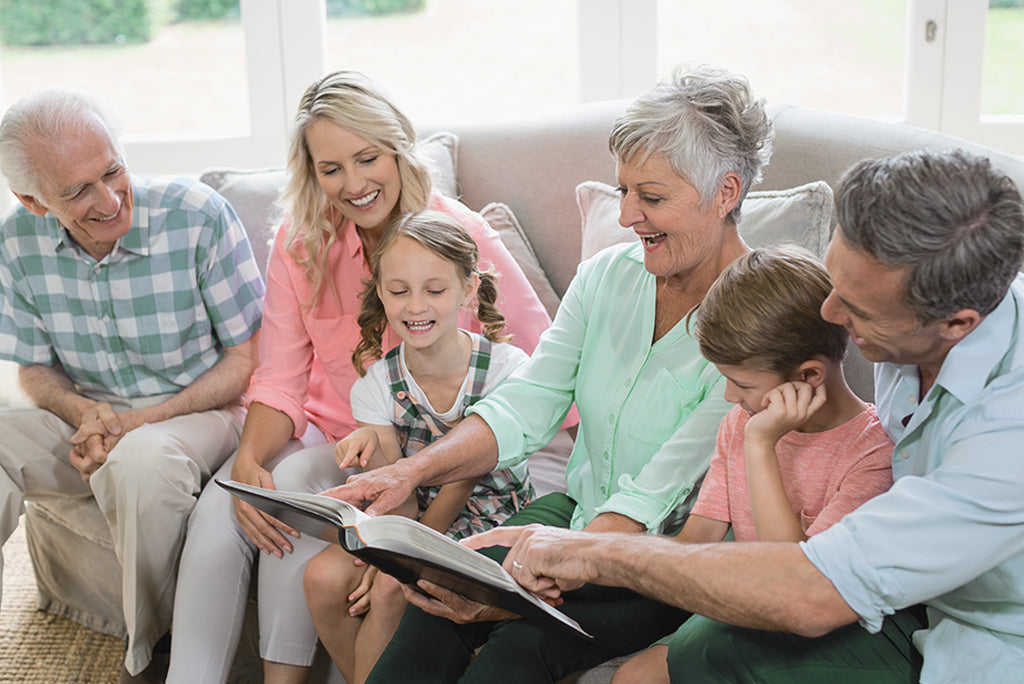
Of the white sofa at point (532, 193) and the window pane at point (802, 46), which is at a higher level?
the window pane at point (802, 46)

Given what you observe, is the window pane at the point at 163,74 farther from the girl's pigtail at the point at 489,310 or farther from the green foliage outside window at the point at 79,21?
the girl's pigtail at the point at 489,310

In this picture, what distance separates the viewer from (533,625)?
56.7 inches

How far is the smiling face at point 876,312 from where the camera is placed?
3.66ft

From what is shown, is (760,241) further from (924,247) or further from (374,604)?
(374,604)

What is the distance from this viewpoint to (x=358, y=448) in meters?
1.77

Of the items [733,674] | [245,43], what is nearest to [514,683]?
[733,674]

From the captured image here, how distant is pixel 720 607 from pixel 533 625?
0.36 meters

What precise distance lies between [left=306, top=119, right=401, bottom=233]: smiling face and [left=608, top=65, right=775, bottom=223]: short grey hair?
63 centimetres

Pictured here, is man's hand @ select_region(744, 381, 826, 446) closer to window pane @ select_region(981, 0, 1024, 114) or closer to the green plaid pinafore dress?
the green plaid pinafore dress

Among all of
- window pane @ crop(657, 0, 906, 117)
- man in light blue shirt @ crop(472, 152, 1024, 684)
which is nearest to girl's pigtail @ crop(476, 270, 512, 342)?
man in light blue shirt @ crop(472, 152, 1024, 684)

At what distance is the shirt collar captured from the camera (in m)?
1.14

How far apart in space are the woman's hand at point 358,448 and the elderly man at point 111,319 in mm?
439

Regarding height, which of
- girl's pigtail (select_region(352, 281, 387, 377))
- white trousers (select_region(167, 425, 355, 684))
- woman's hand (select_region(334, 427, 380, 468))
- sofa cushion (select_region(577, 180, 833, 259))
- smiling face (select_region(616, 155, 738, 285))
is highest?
smiling face (select_region(616, 155, 738, 285))

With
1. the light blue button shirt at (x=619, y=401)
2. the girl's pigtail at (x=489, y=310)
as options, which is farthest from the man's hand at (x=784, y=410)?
the girl's pigtail at (x=489, y=310)
